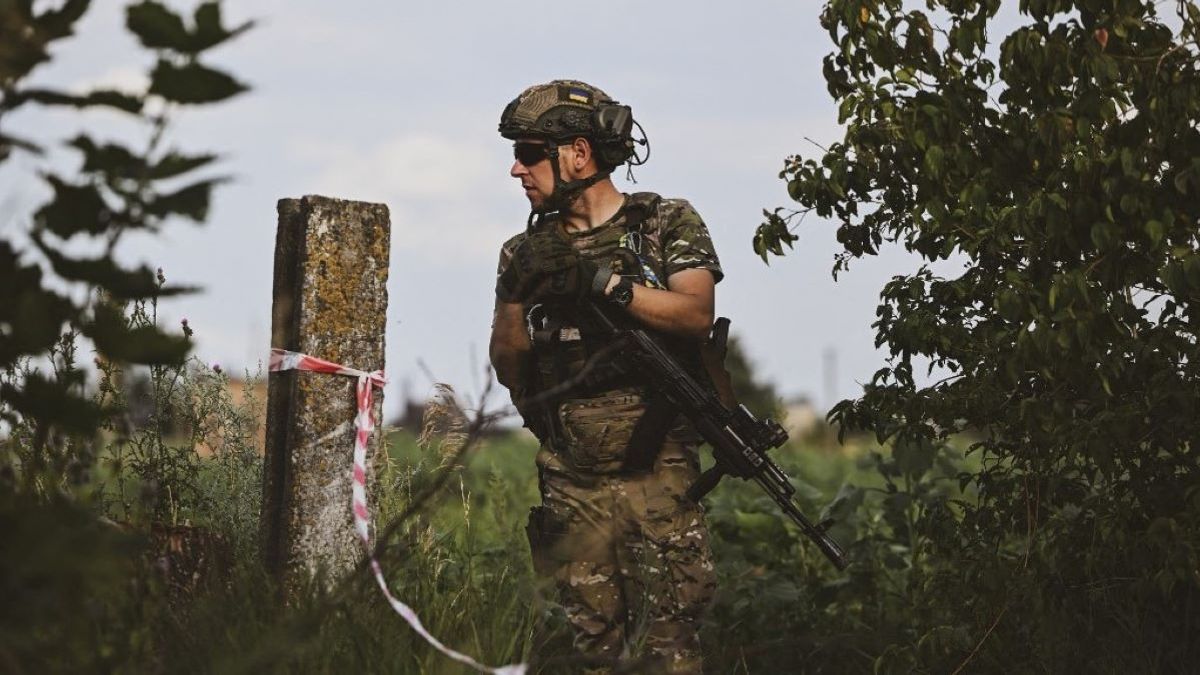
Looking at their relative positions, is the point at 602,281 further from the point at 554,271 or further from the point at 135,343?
the point at 135,343

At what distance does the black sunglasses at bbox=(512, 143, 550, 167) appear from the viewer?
5.53 m

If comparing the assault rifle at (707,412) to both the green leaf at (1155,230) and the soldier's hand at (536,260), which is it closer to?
the soldier's hand at (536,260)

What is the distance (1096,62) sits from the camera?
14.4 ft

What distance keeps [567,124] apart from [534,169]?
0.20 m

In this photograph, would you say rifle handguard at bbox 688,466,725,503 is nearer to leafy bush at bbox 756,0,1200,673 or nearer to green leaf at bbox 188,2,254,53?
leafy bush at bbox 756,0,1200,673

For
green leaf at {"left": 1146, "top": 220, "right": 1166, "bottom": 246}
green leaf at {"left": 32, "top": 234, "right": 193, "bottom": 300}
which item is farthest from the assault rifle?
green leaf at {"left": 32, "top": 234, "right": 193, "bottom": 300}

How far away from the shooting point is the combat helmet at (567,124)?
5.50 m

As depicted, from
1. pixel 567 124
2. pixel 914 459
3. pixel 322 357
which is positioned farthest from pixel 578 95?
pixel 914 459

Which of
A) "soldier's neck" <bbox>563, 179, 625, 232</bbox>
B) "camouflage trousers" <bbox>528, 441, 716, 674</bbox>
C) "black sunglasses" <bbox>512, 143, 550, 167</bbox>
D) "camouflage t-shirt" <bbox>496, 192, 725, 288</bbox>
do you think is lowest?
"camouflage trousers" <bbox>528, 441, 716, 674</bbox>

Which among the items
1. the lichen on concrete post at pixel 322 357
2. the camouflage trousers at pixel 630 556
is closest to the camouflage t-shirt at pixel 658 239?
the camouflage trousers at pixel 630 556

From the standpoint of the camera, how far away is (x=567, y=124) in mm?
5504

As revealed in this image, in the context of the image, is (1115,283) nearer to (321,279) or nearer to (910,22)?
(910,22)

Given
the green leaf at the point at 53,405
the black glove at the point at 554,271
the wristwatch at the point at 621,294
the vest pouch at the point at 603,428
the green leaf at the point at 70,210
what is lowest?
the green leaf at the point at 53,405

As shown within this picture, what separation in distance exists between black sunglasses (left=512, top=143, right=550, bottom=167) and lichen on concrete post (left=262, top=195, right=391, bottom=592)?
1.86 feet
